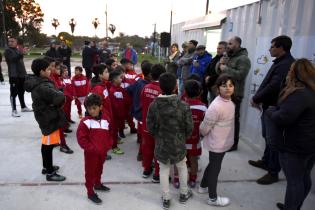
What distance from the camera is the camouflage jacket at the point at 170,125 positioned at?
2.94 m

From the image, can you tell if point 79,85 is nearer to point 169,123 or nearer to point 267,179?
point 169,123

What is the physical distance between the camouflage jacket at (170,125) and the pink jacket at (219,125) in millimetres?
219

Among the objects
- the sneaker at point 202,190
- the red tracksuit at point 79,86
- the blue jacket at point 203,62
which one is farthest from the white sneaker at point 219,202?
the red tracksuit at point 79,86

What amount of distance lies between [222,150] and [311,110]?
3.30ft

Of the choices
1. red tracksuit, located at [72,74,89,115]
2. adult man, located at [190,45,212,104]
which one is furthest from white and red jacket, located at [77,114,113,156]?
adult man, located at [190,45,212,104]

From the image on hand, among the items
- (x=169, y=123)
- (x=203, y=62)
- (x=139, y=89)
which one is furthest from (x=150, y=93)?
(x=203, y=62)

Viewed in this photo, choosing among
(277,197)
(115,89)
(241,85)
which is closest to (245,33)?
(241,85)

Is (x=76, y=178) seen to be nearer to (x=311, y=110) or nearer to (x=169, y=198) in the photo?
(x=169, y=198)

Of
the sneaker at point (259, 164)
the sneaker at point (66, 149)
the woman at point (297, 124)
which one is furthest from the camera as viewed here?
the sneaker at point (66, 149)

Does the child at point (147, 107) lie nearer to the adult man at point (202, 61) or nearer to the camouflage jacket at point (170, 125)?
the camouflage jacket at point (170, 125)

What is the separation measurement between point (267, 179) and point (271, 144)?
1.30 metres

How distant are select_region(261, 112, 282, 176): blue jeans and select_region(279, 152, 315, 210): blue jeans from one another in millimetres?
162

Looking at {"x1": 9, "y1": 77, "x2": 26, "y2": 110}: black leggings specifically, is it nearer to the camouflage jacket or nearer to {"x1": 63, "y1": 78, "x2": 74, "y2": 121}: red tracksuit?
{"x1": 63, "y1": 78, "x2": 74, "y2": 121}: red tracksuit

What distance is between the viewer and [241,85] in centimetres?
479
